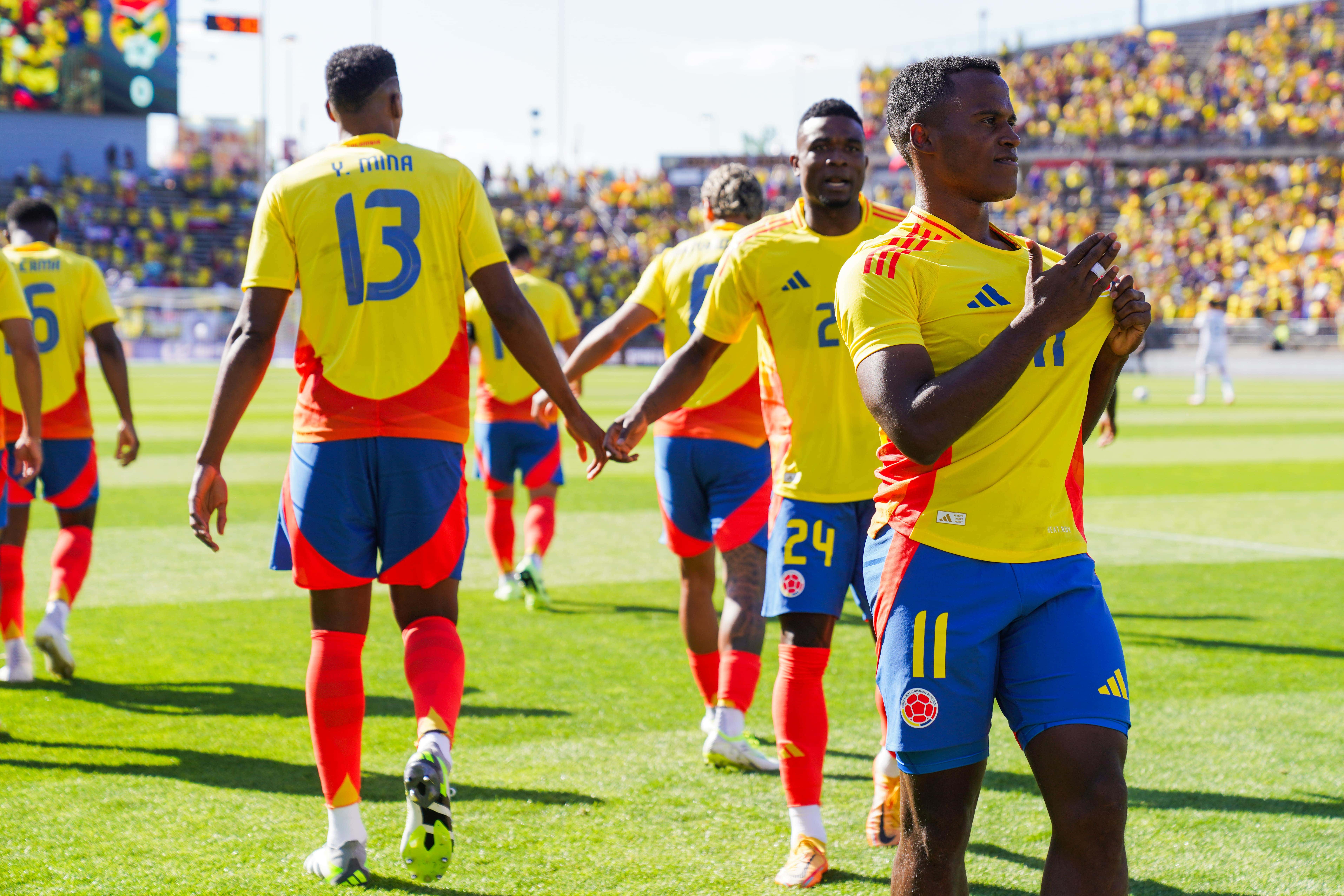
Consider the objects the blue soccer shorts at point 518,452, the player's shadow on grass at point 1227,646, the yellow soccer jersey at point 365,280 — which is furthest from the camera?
the blue soccer shorts at point 518,452

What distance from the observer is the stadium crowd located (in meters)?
46.0

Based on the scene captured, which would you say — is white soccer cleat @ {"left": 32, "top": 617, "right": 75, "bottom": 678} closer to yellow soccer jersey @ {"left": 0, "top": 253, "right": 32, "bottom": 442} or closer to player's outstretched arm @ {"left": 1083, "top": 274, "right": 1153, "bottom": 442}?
yellow soccer jersey @ {"left": 0, "top": 253, "right": 32, "bottom": 442}

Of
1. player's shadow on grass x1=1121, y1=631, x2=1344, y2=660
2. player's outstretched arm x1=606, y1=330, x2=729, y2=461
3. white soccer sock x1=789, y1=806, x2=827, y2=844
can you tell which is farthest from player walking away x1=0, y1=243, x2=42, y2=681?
player's shadow on grass x1=1121, y1=631, x2=1344, y2=660

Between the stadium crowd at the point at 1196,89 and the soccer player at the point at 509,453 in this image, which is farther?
the stadium crowd at the point at 1196,89

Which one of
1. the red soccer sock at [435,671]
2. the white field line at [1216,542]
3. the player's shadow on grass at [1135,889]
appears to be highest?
the red soccer sock at [435,671]

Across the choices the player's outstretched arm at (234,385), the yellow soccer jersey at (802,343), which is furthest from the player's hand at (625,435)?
the player's outstretched arm at (234,385)

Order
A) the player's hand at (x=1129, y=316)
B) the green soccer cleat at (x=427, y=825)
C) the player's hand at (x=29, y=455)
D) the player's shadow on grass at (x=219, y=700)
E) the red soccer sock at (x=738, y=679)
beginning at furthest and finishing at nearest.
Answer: the player's shadow on grass at (x=219, y=700) < the player's hand at (x=29, y=455) < the red soccer sock at (x=738, y=679) < the green soccer cleat at (x=427, y=825) < the player's hand at (x=1129, y=316)

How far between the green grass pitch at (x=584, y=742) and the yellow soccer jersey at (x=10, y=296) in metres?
1.56

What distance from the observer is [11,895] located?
11.4 ft

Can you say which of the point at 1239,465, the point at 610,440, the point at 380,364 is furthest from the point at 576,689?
the point at 1239,465

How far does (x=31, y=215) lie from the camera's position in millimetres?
6430

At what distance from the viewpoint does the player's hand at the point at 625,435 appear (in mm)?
3988

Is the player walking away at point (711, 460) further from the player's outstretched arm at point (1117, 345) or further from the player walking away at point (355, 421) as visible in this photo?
the player's outstretched arm at point (1117, 345)

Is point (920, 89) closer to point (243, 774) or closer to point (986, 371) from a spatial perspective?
point (986, 371)
